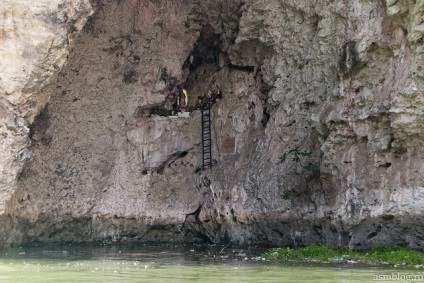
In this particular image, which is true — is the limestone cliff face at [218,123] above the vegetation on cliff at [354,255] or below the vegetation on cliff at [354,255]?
above

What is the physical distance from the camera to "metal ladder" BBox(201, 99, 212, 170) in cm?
2134

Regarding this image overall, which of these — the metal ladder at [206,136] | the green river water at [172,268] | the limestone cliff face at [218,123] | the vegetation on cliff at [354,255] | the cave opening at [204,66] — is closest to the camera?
the green river water at [172,268]

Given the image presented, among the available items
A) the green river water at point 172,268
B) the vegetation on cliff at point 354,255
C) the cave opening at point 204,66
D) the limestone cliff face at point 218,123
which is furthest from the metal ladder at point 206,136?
the vegetation on cliff at point 354,255

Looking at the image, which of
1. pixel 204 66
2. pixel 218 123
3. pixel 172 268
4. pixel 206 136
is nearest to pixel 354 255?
pixel 172 268

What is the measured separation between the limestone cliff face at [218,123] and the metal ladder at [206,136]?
0.21 metres

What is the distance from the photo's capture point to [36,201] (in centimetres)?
1970

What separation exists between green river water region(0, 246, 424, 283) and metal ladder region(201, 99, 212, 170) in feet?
13.2

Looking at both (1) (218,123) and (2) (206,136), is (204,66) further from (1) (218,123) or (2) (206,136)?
(2) (206,136)

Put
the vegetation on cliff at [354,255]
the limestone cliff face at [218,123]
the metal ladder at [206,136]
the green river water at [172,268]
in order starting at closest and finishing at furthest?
the green river water at [172,268], the vegetation on cliff at [354,255], the limestone cliff face at [218,123], the metal ladder at [206,136]

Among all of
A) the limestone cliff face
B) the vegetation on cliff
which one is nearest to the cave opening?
the limestone cliff face

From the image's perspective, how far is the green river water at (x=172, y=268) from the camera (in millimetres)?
10477

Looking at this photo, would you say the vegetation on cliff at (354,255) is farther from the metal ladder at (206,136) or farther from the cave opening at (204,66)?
the cave opening at (204,66)

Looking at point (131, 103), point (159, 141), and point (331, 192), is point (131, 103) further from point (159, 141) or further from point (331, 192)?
point (331, 192)

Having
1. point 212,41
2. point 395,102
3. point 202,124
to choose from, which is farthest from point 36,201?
point 395,102
